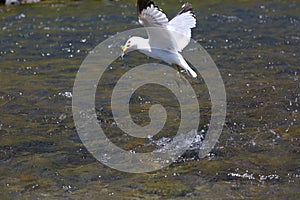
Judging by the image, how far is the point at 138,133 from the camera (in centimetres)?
714

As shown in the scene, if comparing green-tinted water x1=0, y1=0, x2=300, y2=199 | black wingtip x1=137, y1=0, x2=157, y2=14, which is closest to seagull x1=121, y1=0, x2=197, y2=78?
black wingtip x1=137, y1=0, x2=157, y2=14

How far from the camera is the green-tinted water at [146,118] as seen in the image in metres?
5.66

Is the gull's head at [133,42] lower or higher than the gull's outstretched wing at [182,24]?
lower

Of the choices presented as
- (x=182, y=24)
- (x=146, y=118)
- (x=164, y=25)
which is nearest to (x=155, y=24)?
(x=164, y=25)

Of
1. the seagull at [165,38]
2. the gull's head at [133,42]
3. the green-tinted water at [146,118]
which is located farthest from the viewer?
the gull's head at [133,42]

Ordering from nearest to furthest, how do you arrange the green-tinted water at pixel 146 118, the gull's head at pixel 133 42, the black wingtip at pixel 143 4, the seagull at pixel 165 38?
the green-tinted water at pixel 146 118
the black wingtip at pixel 143 4
the seagull at pixel 165 38
the gull's head at pixel 133 42

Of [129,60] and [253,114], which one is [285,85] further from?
[129,60]

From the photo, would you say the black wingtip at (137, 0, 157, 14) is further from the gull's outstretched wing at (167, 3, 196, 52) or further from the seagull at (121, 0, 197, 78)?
the gull's outstretched wing at (167, 3, 196, 52)

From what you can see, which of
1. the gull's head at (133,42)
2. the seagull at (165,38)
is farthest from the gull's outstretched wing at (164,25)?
the gull's head at (133,42)

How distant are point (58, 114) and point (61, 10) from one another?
308 inches

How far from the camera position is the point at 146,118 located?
7688 millimetres

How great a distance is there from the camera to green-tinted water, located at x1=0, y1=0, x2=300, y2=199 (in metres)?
5.66

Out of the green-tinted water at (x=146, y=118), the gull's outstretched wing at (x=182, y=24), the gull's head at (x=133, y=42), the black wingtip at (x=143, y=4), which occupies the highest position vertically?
the black wingtip at (x=143, y=4)

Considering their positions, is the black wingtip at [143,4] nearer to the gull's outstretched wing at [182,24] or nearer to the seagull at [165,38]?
the seagull at [165,38]
